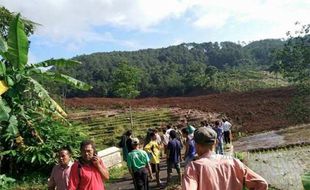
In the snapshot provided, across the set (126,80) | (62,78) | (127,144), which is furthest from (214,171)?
(126,80)

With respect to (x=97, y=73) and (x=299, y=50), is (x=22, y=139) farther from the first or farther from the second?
(x=97, y=73)

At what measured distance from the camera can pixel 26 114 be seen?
13859 mm

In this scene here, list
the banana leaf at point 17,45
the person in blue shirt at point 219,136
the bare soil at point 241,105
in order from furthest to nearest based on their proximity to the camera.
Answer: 1. the bare soil at point 241,105
2. the person in blue shirt at point 219,136
3. the banana leaf at point 17,45

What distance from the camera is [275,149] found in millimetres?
20500

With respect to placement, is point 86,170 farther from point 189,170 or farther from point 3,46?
point 3,46

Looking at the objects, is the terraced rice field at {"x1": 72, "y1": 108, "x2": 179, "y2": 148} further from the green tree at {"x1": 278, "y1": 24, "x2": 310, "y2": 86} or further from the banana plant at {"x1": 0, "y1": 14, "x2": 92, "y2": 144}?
the banana plant at {"x1": 0, "y1": 14, "x2": 92, "y2": 144}

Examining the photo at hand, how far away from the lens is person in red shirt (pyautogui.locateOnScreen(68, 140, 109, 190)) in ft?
18.6

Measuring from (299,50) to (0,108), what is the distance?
23.0 meters

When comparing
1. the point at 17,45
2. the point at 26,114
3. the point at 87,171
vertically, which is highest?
the point at 17,45

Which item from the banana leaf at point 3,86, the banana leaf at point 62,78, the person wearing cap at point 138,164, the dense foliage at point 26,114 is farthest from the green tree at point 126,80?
the person wearing cap at point 138,164

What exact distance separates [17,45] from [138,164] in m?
3.93

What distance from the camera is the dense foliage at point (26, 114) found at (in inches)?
460

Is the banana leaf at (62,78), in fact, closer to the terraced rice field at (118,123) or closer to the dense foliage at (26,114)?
the dense foliage at (26,114)

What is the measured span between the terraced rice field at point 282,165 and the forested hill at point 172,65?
41310mm
